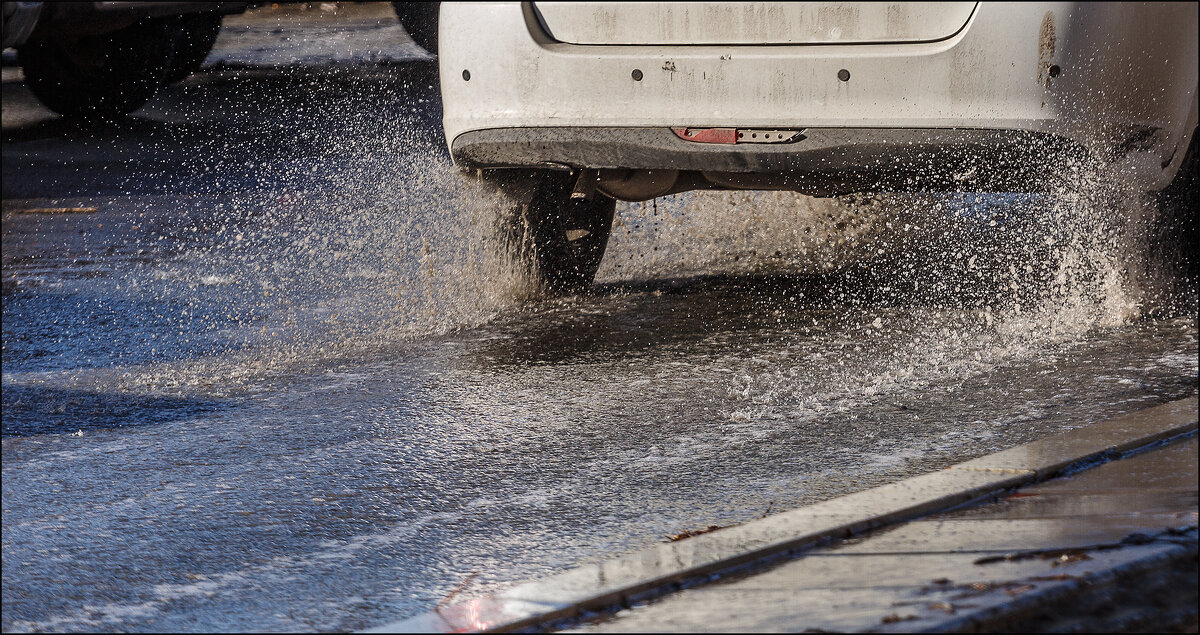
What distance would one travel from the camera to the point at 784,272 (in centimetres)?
582

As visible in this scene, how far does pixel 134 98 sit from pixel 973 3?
8.38 m

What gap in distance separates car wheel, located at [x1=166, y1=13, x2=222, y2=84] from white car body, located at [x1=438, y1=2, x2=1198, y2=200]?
298 inches

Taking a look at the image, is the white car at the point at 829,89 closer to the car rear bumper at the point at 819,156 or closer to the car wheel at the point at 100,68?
the car rear bumper at the point at 819,156

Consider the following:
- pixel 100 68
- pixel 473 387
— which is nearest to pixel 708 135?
pixel 473 387

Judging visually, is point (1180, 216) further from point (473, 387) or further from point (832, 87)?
point (473, 387)

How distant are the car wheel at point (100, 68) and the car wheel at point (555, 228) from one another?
6.22 meters

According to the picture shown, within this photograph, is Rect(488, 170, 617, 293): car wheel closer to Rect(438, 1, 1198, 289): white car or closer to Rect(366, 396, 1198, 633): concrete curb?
Rect(438, 1, 1198, 289): white car

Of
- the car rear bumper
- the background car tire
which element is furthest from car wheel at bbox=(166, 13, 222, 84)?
the car rear bumper

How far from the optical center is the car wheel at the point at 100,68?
33.9ft

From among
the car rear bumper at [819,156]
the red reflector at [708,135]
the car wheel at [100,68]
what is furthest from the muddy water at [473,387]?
the car wheel at [100,68]

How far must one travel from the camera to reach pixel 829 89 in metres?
4.03

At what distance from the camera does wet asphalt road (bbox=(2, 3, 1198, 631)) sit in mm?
2951

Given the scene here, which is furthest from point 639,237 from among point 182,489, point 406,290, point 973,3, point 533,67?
point 182,489

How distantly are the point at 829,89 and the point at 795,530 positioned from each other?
1.70 meters
